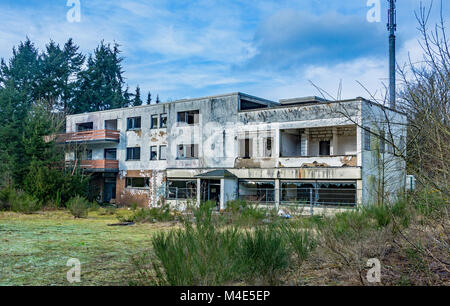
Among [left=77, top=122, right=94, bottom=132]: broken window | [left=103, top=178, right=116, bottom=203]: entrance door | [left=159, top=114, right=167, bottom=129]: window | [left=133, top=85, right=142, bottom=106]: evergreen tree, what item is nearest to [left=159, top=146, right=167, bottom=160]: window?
[left=159, top=114, right=167, bottom=129]: window

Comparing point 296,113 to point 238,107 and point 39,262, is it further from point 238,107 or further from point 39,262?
point 39,262

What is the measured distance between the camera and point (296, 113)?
27141 mm

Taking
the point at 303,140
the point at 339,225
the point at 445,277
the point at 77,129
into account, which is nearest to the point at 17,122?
the point at 77,129

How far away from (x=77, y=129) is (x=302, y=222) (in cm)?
3769

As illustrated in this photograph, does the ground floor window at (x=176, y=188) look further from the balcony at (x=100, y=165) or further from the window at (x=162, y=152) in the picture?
the balcony at (x=100, y=165)

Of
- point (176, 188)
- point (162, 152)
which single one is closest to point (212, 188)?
point (176, 188)

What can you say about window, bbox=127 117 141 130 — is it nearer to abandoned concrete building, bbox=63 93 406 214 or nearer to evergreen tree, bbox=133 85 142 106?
abandoned concrete building, bbox=63 93 406 214

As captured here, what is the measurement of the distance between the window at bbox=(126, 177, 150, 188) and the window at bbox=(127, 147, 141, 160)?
6.01ft

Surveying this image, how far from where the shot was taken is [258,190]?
2902 cm

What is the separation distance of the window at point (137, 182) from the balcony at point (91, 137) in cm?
393

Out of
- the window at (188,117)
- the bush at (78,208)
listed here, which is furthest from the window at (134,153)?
the bush at (78,208)

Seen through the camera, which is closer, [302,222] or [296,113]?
[302,222]

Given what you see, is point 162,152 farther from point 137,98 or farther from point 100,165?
point 137,98
